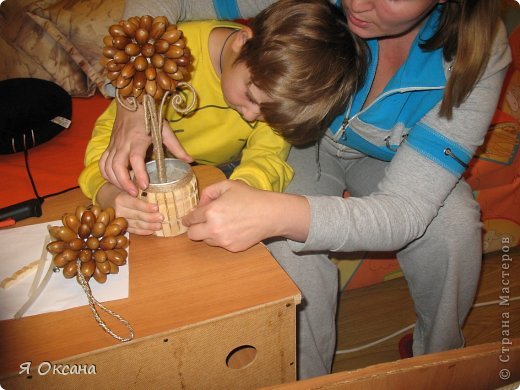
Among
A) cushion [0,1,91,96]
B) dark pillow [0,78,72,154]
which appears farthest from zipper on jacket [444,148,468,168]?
cushion [0,1,91,96]

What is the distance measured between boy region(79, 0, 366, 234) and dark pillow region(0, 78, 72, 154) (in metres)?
0.39

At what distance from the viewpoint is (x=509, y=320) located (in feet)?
4.63

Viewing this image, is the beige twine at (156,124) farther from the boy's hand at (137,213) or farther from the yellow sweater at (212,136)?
the yellow sweater at (212,136)

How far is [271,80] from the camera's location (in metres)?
0.82

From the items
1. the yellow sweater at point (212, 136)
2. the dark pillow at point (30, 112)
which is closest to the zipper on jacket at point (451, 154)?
the yellow sweater at point (212, 136)

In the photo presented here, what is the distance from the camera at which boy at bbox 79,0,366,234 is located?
2.65 ft

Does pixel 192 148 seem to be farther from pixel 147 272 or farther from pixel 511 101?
pixel 511 101

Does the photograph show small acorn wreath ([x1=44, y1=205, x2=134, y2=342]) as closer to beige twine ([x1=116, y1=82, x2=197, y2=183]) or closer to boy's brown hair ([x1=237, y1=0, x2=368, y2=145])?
beige twine ([x1=116, y1=82, x2=197, y2=183])

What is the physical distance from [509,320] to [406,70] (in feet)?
3.11

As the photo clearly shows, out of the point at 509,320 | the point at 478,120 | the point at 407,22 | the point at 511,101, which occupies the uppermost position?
the point at 407,22

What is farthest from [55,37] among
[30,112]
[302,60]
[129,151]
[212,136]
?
[302,60]

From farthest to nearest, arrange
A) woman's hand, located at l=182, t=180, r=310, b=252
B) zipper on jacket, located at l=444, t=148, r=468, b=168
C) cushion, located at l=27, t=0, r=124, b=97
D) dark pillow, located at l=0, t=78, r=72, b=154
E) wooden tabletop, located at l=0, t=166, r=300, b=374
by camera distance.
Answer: cushion, located at l=27, t=0, r=124, b=97, dark pillow, located at l=0, t=78, r=72, b=154, zipper on jacket, located at l=444, t=148, r=468, b=168, woman's hand, located at l=182, t=180, r=310, b=252, wooden tabletop, located at l=0, t=166, r=300, b=374

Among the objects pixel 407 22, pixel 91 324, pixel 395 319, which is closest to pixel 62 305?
pixel 91 324

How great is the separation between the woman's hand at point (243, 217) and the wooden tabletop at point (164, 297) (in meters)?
0.04
